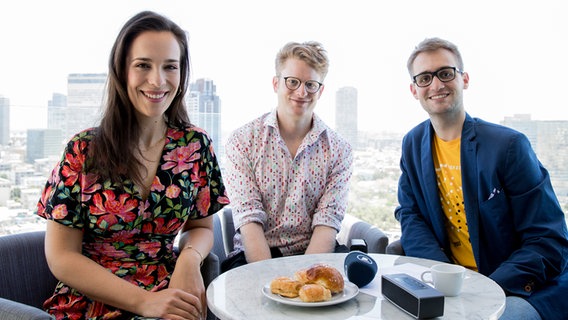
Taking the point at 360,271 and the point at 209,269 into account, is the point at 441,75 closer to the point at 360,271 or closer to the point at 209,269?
the point at 360,271

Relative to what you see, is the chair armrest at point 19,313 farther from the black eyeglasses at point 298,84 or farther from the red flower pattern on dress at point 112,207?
the black eyeglasses at point 298,84

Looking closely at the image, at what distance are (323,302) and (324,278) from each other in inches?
3.4

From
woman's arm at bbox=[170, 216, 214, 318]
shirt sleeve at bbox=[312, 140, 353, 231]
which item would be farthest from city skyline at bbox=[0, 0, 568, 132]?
woman's arm at bbox=[170, 216, 214, 318]

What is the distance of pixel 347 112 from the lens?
12.1 feet

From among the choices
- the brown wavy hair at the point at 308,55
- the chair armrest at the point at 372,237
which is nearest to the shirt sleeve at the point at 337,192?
the chair armrest at the point at 372,237

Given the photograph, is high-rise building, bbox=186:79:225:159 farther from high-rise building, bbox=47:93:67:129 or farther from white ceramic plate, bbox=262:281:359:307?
white ceramic plate, bbox=262:281:359:307

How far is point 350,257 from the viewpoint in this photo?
1.51 metres

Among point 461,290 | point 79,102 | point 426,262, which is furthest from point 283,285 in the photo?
point 79,102

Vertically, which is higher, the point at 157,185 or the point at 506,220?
the point at 157,185

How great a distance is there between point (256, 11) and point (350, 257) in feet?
7.97

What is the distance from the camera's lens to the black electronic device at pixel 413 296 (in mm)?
1209

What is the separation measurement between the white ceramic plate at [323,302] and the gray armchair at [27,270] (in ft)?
1.93

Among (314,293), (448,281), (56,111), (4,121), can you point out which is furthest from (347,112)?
(314,293)

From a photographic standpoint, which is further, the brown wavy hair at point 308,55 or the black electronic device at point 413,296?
the brown wavy hair at point 308,55
